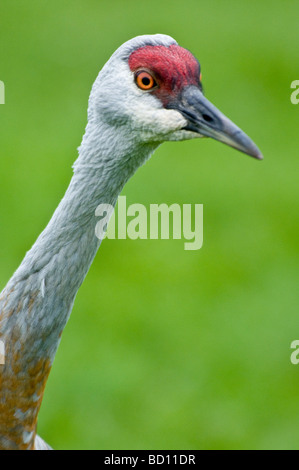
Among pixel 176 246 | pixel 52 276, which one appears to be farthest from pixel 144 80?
pixel 176 246

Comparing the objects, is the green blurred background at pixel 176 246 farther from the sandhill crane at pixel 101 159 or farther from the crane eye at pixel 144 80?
the crane eye at pixel 144 80

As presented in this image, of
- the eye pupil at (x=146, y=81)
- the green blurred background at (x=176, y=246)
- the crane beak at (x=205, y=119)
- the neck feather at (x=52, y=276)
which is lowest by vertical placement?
the neck feather at (x=52, y=276)

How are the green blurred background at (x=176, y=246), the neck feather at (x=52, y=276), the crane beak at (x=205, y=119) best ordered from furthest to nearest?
the green blurred background at (x=176, y=246), the neck feather at (x=52, y=276), the crane beak at (x=205, y=119)

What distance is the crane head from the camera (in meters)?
2.74

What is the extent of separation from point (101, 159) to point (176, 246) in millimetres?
4046

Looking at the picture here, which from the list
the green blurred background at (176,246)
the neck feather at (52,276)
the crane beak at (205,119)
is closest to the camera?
the crane beak at (205,119)

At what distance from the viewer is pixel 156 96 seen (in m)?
2.77

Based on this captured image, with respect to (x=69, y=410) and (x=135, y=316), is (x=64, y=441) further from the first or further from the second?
(x=135, y=316)

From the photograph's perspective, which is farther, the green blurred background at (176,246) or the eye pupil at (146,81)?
the green blurred background at (176,246)

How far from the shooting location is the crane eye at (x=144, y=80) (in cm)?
276

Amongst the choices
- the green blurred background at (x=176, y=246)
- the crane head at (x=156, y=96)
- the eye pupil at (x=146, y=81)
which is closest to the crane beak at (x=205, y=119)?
the crane head at (x=156, y=96)

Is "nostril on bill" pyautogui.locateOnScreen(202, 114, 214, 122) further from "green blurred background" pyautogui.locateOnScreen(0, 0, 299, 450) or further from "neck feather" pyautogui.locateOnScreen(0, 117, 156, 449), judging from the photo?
"green blurred background" pyautogui.locateOnScreen(0, 0, 299, 450)

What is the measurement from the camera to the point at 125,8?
9234 mm

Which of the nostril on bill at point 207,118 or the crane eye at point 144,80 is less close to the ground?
the crane eye at point 144,80
